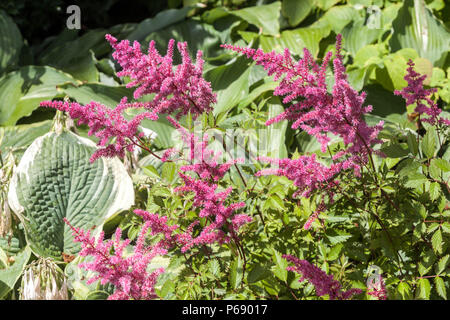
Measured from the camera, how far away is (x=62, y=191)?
1.71m

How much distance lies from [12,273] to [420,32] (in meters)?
2.14

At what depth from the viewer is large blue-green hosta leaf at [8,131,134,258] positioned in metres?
1.61

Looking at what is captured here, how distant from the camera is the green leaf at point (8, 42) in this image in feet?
9.02

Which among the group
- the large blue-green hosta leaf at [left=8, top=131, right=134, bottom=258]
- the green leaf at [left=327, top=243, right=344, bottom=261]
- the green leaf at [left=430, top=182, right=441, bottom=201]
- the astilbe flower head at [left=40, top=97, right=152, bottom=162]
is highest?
the astilbe flower head at [left=40, top=97, right=152, bottom=162]

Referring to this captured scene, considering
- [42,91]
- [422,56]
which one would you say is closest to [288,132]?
[422,56]

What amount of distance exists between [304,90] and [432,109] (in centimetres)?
38

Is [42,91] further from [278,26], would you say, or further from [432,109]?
[432,109]

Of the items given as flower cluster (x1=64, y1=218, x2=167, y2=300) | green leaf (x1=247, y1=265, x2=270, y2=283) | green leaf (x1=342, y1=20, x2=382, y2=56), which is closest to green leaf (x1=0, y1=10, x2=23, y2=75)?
green leaf (x1=342, y1=20, x2=382, y2=56)

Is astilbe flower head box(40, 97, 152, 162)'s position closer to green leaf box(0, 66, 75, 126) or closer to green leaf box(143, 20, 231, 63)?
green leaf box(0, 66, 75, 126)

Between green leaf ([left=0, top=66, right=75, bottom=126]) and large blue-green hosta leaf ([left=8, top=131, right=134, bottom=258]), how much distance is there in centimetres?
67

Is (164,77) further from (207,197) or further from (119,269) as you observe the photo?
(119,269)

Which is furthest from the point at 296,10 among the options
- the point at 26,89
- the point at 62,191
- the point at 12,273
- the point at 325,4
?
the point at 12,273

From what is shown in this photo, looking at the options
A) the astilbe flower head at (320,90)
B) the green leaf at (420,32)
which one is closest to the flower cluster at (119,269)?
the astilbe flower head at (320,90)

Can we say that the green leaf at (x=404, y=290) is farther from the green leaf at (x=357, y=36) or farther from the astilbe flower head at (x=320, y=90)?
the green leaf at (x=357, y=36)
